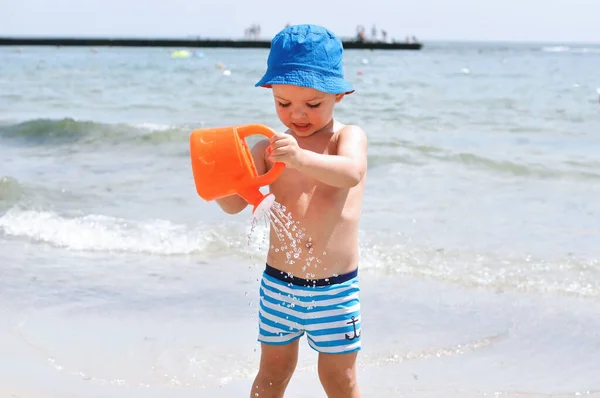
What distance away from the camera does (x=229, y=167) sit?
203cm

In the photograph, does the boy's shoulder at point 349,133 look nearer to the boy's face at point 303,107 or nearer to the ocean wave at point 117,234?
the boy's face at point 303,107

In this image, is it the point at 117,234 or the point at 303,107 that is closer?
the point at 303,107

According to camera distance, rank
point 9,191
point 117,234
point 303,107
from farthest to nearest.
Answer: point 9,191 → point 117,234 → point 303,107

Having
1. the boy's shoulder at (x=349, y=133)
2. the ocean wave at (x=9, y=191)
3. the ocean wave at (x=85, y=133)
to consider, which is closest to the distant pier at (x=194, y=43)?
the ocean wave at (x=85, y=133)

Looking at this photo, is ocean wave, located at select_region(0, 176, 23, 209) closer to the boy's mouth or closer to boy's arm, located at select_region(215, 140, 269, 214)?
boy's arm, located at select_region(215, 140, 269, 214)

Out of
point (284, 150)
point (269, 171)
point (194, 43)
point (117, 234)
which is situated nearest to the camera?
point (284, 150)

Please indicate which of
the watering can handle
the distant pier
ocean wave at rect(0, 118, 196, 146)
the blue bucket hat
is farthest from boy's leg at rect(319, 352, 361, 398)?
the distant pier

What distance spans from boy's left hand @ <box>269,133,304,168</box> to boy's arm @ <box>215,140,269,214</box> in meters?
0.34

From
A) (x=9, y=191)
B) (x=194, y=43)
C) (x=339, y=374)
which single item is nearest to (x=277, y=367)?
(x=339, y=374)

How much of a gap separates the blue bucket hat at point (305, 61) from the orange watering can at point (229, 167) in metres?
0.18

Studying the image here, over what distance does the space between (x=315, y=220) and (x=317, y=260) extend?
12 centimetres

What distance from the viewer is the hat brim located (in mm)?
2092

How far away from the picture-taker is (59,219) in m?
5.94

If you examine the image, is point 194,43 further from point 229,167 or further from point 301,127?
point 229,167
